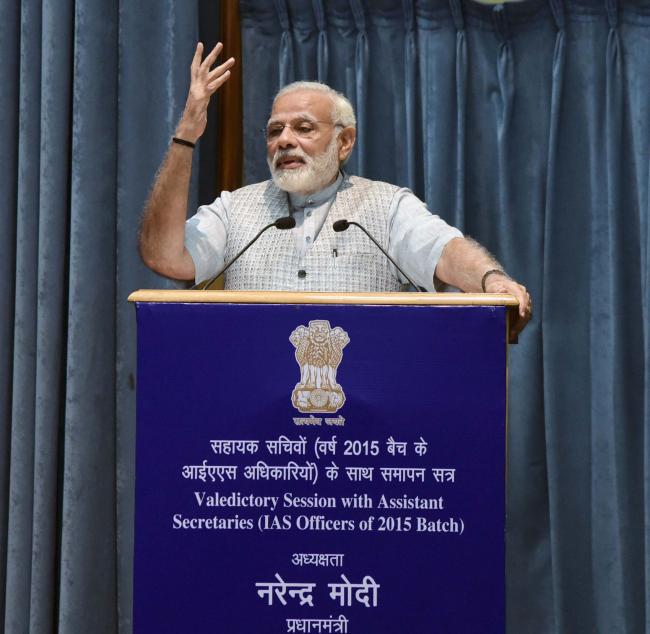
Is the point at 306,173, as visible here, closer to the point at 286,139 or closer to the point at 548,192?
the point at 286,139

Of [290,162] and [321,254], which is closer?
[321,254]

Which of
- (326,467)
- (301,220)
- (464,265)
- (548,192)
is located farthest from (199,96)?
(548,192)

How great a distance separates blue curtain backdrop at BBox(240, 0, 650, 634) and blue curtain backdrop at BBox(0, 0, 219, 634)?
0.40 m

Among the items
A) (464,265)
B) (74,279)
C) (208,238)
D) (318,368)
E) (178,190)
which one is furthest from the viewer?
(74,279)

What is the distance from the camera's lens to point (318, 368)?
1576mm

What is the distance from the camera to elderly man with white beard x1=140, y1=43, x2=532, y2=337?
7.04ft

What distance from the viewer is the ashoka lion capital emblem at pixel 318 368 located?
158 cm

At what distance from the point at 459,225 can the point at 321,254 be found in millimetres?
681

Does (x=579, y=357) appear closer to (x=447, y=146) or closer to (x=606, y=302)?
(x=606, y=302)

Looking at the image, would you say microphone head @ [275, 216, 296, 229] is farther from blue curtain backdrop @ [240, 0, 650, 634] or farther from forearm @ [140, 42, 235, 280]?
blue curtain backdrop @ [240, 0, 650, 634]

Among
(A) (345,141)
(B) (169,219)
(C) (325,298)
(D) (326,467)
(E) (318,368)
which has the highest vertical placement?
(A) (345,141)

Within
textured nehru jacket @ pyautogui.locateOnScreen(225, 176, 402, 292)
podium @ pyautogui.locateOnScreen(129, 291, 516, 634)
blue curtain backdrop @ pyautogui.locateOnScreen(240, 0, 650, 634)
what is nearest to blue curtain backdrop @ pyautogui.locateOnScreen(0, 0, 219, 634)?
blue curtain backdrop @ pyautogui.locateOnScreen(240, 0, 650, 634)

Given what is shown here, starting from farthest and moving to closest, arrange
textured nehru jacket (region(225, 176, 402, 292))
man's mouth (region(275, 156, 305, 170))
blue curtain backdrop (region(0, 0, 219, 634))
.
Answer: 1. blue curtain backdrop (region(0, 0, 219, 634))
2. man's mouth (region(275, 156, 305, 170))
3. textured nehru jacket (region(225, 176, 402, 292))

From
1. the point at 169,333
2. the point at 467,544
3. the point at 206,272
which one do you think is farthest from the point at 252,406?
the point at 206,272
